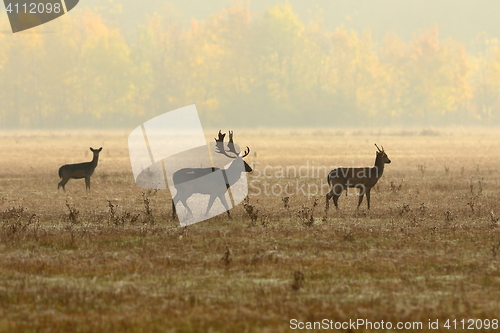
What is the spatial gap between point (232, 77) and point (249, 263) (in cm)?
7178

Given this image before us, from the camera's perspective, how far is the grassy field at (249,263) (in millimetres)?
8164

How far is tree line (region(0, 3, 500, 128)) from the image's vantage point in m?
77.2

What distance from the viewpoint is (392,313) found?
8.16 m

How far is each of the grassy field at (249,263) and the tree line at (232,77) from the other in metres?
58.0

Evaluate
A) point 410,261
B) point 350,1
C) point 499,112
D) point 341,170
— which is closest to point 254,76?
point 499,112

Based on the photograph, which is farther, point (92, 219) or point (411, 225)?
point (92, 219)

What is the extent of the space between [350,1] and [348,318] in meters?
178

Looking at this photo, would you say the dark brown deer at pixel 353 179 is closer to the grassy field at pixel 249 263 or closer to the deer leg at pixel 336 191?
the deer leg at pixel 336 191

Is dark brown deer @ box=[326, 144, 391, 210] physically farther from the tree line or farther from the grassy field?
the tree line

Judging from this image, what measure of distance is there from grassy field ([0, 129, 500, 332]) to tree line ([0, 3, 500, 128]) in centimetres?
5795

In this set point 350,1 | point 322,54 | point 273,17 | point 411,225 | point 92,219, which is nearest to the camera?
point 411,225

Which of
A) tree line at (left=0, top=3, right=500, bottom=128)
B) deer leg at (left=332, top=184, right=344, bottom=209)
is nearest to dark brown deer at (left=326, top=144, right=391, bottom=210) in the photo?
deer leg at (left=332, top=184, right=344, bottom=209)

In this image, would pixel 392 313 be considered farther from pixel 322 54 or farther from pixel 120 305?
pixel 322 54

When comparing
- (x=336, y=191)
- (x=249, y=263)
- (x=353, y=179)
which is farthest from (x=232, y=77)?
(x=249, y=263)
